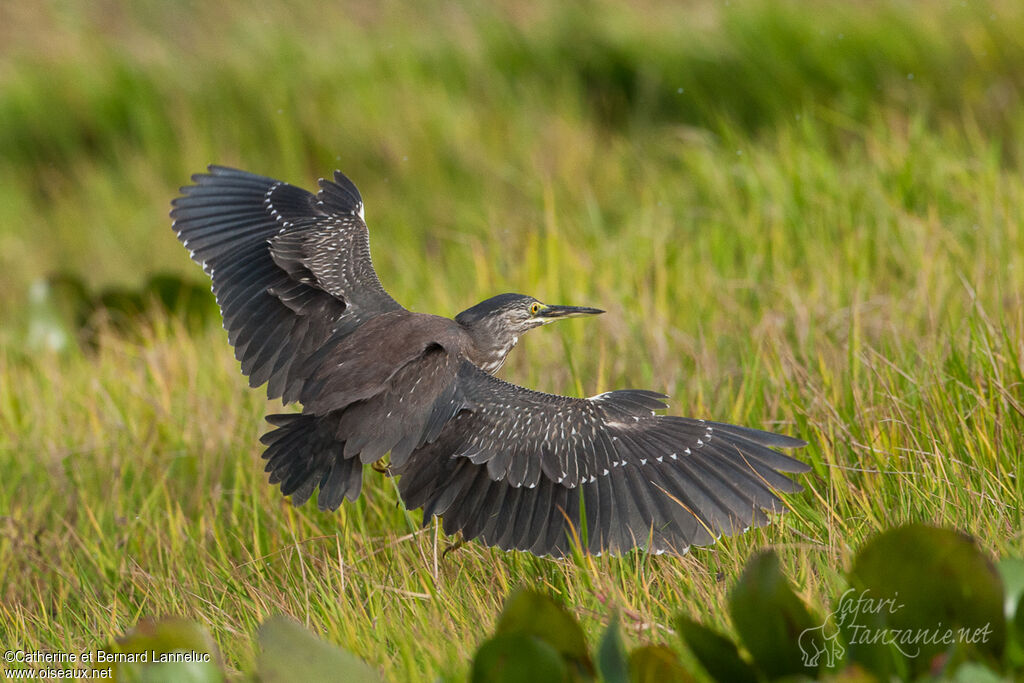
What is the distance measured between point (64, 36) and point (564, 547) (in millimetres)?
7944

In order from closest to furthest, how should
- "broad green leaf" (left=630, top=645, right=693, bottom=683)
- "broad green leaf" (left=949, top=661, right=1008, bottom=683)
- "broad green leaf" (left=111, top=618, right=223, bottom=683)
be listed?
"broad green leaf" (left=949, top=661, right=1008, bottom=683), "broad green leaf" (left=630, top=645, right=693, bottom=683), "broad green leaf" (left=111, top=618, right=223, bottom=683)

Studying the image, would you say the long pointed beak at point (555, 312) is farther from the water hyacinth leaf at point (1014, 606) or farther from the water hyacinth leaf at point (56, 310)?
the water hyacinth leaf at point (56, 310)

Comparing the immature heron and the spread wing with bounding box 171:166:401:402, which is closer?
the immature heron

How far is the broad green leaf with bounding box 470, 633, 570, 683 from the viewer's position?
1.93 metres

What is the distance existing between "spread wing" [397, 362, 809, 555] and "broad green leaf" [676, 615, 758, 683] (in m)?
0.64

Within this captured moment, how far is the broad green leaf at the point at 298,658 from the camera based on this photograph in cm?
199

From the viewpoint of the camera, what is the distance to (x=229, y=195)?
3.70 metres

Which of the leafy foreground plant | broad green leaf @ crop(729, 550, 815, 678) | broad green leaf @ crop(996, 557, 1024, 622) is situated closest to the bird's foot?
the leafy foreground plant

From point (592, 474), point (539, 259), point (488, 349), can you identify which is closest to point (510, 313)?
point (488, 349)

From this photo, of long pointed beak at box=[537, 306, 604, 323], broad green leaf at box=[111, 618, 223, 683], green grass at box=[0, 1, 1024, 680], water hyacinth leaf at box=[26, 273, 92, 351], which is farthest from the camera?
water hyacinth leaf at box=[26, 273, 92, 351]

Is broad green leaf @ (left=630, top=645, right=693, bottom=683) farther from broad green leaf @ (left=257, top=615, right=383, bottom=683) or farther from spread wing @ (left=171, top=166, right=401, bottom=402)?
spread wing @ (left=171, top=166, right=401, bottom=402)

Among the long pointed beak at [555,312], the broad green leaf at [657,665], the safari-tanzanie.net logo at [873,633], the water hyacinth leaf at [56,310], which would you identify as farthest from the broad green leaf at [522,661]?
the water hyacinth leaf at [56,310]

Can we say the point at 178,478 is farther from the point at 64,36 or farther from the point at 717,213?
the point at 64,36

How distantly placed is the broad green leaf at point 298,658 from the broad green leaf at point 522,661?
0.75 feet
